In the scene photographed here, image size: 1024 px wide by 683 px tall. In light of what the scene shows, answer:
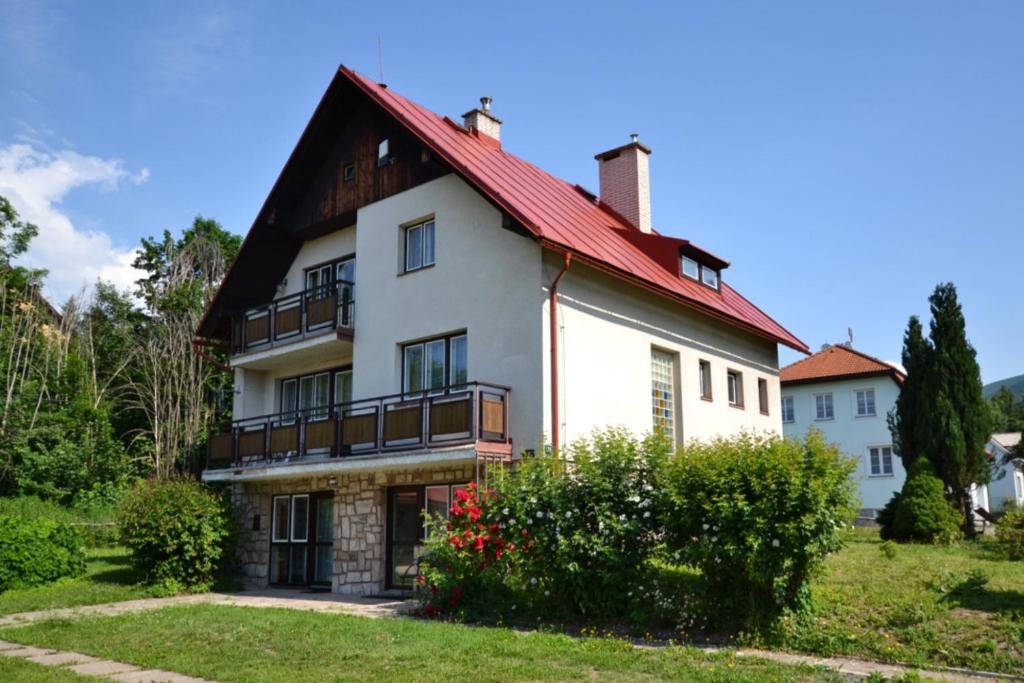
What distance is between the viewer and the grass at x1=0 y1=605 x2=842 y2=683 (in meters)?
8.91

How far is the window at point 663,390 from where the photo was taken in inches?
758

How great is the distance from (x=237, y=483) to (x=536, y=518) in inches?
432

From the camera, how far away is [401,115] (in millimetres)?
18594

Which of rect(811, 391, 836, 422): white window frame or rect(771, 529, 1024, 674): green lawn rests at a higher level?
rect(811, 391, 836, 422): white window frame

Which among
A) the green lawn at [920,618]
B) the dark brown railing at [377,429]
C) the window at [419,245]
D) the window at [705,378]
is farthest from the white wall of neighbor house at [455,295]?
the window at [705,378]

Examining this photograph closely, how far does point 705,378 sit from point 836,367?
22.1m

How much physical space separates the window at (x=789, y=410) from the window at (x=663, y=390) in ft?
77.8

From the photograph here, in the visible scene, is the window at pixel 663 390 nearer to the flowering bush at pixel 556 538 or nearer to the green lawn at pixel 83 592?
the flowering bush at pixel 556 538

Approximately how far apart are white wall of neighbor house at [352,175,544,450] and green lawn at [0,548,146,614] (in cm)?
614

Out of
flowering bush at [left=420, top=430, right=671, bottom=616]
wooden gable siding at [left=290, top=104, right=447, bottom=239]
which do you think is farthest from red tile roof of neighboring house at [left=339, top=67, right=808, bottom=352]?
flowering bush at [left=420, top=430, right=671, bottom=616]

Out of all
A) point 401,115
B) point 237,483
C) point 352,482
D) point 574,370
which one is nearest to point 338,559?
point 352,482

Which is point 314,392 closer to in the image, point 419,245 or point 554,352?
point 419,245

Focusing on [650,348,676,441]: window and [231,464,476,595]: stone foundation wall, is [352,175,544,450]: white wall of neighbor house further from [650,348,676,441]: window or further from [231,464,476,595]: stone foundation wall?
[650,348,676,441]: window

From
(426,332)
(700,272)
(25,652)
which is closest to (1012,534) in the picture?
(700,272)
